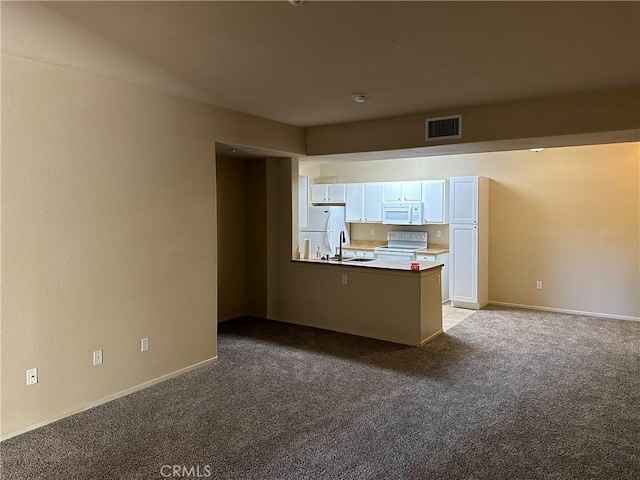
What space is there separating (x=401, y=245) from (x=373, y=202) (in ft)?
3.09

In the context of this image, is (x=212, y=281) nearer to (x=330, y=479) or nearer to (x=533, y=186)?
(x=330, y=479)

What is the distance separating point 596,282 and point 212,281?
5.36 meters

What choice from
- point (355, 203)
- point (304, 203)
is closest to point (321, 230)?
point (304, 203)

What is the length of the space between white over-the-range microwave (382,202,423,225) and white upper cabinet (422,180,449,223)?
0.12 meters

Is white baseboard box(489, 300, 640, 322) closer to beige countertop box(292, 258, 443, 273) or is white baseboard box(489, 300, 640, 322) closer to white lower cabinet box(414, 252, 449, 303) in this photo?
white lower cabinet box(414, 252, 449, 303)

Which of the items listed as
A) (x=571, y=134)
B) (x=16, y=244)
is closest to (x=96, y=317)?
(x=16, y=244)

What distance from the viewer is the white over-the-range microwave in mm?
7520

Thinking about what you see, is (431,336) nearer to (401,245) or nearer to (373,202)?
(401,245)

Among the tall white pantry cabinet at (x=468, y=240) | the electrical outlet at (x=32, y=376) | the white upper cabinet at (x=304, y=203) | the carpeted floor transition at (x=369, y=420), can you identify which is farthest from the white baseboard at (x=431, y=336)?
the electrical outlet at (x=32, y=376)

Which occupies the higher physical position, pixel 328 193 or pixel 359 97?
pixel 359 97

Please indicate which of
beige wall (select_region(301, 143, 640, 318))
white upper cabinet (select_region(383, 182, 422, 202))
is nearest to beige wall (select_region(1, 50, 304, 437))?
white upper cabinet (select_region(383, 182, 422, 202))

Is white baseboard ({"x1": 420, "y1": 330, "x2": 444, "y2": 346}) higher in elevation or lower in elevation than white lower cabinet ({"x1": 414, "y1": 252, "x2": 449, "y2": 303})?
lower

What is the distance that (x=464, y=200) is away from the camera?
22.2 ft

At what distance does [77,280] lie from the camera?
332 cm
